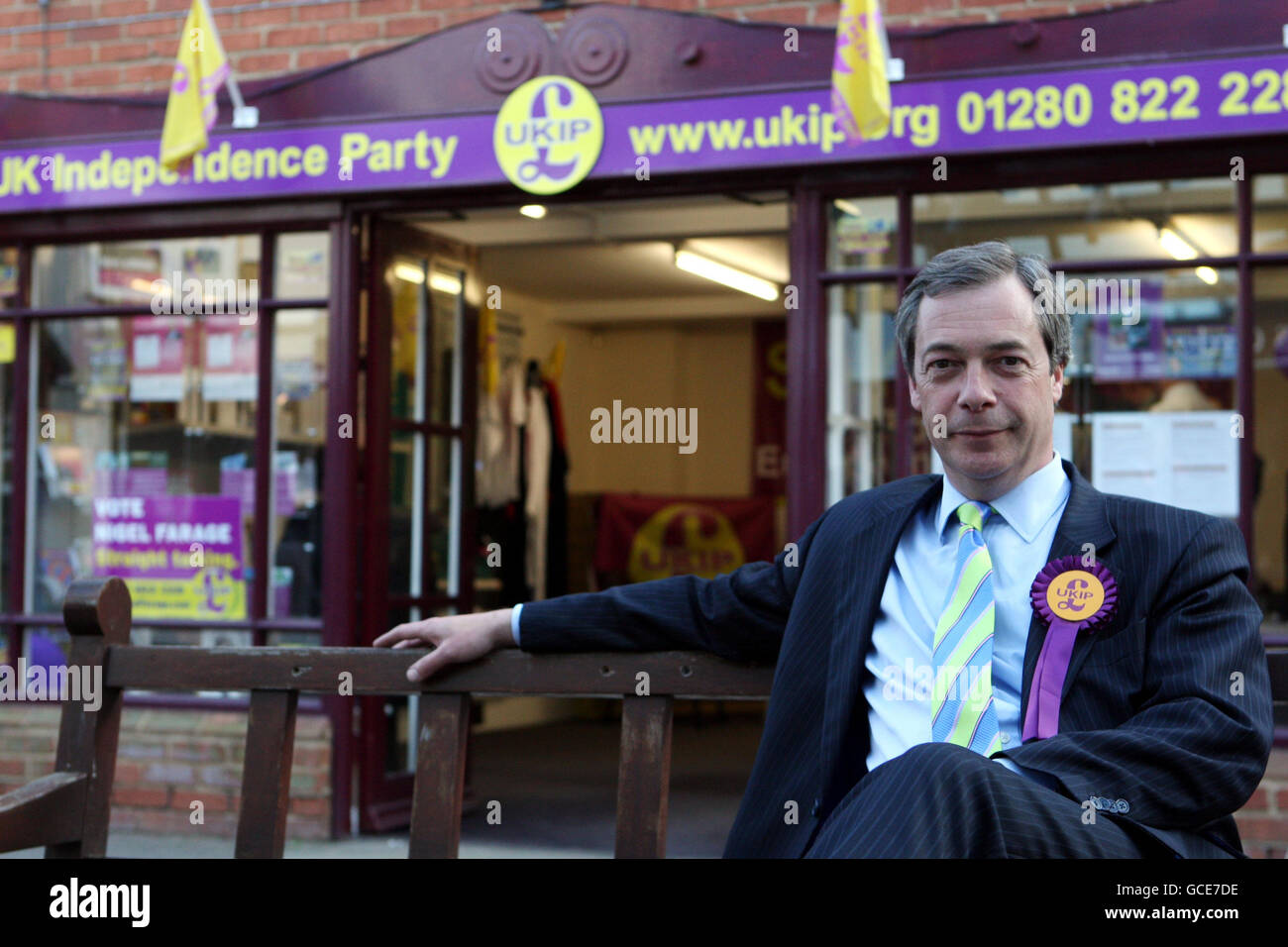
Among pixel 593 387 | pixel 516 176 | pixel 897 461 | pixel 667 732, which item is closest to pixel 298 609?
pixel 516 176

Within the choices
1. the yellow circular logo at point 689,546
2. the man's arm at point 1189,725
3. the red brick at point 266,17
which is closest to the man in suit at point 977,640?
the man's arm at point 1189,725

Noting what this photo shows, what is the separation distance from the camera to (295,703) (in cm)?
347

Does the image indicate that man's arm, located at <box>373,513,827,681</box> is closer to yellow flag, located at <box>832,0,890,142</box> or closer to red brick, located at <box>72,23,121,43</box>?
yellow flag, located at <box>832,0,890,142</box>

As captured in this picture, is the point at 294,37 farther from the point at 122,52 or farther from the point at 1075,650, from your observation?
the point at 1075,650

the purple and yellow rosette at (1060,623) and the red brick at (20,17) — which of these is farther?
the red brick at (20,17)

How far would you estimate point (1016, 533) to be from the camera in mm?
3004

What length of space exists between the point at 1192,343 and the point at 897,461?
50.6 inches

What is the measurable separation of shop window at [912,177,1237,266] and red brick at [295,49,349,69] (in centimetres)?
276

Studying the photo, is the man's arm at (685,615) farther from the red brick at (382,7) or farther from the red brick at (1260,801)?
the red brick at (382,7)

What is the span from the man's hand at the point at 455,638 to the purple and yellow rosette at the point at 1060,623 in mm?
1093

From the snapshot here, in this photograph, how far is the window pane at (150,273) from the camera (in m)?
7.86

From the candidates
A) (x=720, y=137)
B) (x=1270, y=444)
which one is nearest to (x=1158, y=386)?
(x=1270, y=444)

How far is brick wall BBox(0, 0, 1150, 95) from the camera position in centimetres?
709
